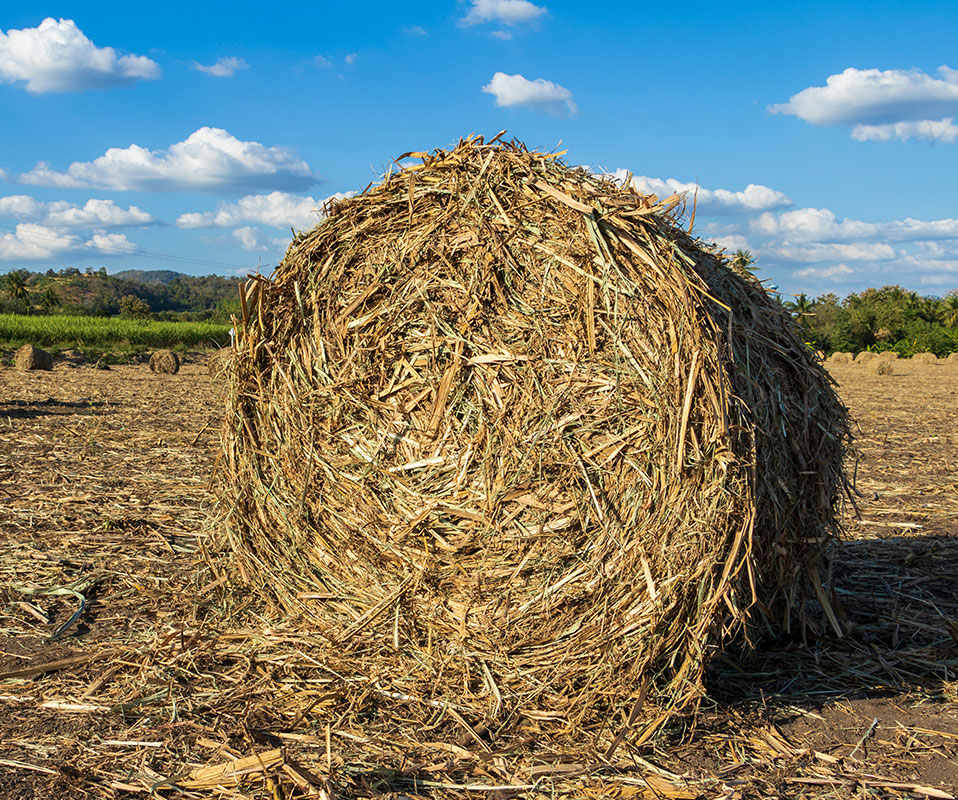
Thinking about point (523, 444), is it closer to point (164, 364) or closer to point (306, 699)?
point (306, 699)

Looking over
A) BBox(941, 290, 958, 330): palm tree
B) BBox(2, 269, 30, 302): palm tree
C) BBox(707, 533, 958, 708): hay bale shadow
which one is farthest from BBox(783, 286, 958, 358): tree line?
BBox(2, 269, 30, 302): palm tree

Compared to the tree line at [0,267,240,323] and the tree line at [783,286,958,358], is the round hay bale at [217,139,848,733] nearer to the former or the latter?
the tree line at [783,286,958,358]

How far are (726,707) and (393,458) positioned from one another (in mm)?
2043

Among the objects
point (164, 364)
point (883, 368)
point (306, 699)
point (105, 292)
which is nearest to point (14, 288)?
point (105, 292)

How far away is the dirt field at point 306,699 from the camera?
3.23 m

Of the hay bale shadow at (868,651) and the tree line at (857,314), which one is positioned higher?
the tree line at (857,314)

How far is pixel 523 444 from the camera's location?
3744 millimetres

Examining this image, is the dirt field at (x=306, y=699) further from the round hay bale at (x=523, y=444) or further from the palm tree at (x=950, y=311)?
the palm tree at (x=950, y=311)

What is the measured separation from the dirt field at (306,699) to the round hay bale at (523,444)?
0.28m

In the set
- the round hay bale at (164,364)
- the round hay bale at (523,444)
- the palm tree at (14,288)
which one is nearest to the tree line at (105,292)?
the palm tree at (14,288)

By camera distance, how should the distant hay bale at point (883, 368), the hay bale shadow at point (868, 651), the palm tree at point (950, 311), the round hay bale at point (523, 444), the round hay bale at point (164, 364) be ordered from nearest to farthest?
the round hay bale at point (523, 444), the hay bale shadow at point (868, 651), the round hay bale at point (164, 364), the distant hay bale at point (883, 368), the palm tree at point (950, 311)

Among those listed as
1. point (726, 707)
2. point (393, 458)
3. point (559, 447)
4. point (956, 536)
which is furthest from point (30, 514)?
point (956, 536)

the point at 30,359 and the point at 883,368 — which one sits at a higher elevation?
the point at 30,359

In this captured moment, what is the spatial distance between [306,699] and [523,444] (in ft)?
5.36
